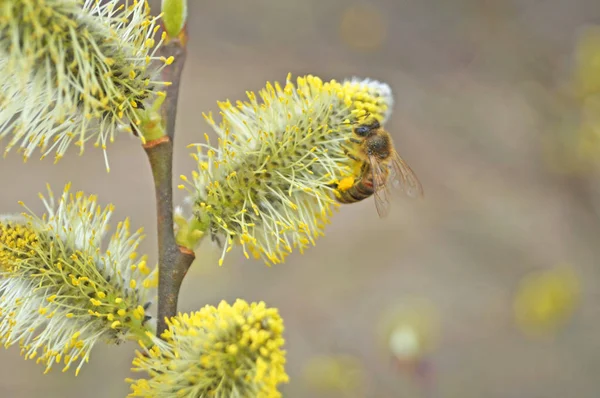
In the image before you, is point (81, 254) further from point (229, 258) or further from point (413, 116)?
point (413, 116)

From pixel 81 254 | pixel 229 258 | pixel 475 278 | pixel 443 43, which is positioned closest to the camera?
pixel 81 254

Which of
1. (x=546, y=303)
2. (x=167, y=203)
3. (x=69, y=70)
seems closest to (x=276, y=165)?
(x=167, y=203)

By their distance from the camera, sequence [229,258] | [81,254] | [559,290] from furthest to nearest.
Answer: [229,258], [559,290], [81,254]

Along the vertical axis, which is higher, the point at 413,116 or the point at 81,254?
the point at 81,254

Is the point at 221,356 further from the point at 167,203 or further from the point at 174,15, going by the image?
the point at 174,15

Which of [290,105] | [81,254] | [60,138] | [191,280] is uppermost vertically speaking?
[60,138]

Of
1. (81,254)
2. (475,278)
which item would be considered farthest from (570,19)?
(81,254)
